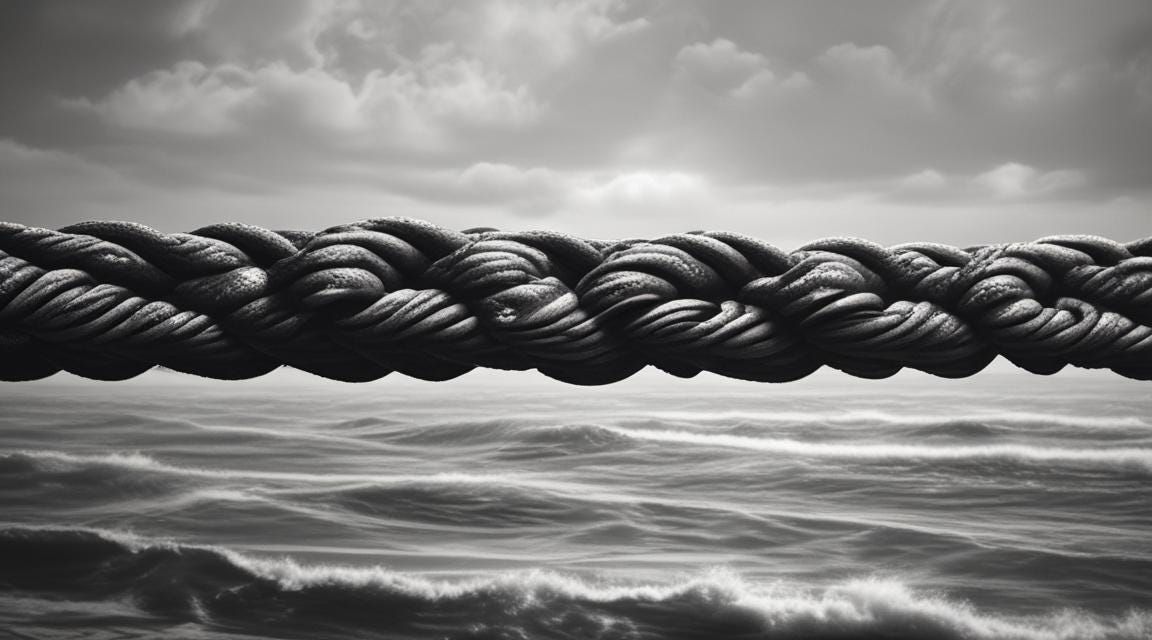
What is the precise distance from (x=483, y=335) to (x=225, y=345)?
262 millimetres

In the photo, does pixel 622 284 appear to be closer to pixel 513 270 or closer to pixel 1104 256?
pixel 513 270

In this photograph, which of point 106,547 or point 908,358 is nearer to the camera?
point 908,358

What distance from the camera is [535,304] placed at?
3.13 feet

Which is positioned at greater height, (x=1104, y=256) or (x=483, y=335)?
(x=1104, y=256)

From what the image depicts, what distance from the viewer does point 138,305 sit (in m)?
0.98

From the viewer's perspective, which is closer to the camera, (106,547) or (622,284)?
(622,284)

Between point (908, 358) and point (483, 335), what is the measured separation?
43 centimetres

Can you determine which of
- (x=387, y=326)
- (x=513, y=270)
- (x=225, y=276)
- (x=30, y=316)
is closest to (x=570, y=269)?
(x=513, y=270)

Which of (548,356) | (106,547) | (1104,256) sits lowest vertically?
(106,547)

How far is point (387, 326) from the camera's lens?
949 millimetres

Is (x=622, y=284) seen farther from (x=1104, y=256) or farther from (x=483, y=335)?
(x=1104, y=256)

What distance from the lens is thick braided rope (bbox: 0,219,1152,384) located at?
37.7 inches

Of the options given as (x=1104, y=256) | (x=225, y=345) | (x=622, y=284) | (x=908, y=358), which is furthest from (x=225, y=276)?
(x=1104, y=256)

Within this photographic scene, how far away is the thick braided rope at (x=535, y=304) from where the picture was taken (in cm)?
96
